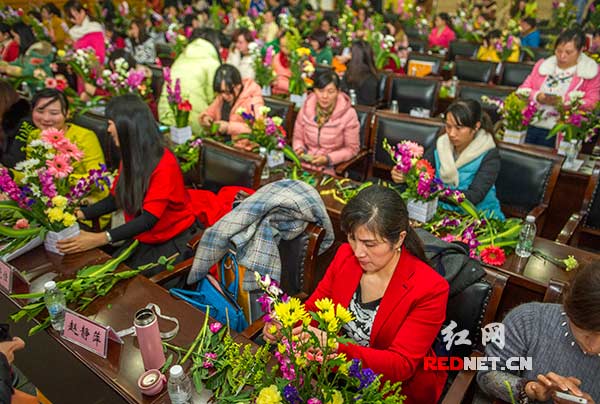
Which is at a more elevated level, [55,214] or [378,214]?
[378,214]

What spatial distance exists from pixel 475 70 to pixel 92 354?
4.41 m

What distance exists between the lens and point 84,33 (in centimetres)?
489

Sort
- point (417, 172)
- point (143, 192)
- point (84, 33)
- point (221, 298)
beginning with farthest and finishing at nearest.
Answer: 1. point (84, 33)
2. point (143, 192)
3. point (417, 172)
4. point (221, 298)

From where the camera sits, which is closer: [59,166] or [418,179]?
[59,166]

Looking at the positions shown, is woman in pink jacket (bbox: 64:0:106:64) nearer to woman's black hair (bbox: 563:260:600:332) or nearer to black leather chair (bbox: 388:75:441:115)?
black leather chair (bbox: 388:75:441:115)

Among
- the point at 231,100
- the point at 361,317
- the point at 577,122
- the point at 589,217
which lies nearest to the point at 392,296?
the point at 361,317


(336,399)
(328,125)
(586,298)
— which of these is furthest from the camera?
(328,125)

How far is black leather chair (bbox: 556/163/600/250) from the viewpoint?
7.20 ft

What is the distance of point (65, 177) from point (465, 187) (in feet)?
6.30

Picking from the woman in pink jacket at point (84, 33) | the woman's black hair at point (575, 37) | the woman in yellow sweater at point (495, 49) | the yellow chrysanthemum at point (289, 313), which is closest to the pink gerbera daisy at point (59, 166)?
the yellow chrysanthemum at point (289, 313)

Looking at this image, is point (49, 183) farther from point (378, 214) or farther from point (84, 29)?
point (84, 29)

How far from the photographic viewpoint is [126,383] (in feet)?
4.04

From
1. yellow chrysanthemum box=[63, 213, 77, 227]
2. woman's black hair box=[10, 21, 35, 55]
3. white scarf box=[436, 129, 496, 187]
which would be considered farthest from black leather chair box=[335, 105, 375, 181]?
woman's black hair box=[10, 21, 35, 55]

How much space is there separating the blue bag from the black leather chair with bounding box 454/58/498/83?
3.77 m
